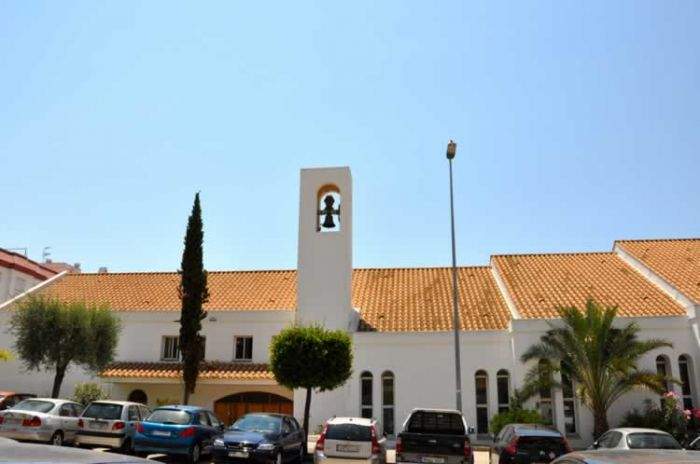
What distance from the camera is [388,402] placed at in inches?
984

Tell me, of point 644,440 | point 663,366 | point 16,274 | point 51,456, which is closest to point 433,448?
point 644,440

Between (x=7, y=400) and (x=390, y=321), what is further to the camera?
(x=390, y=321)

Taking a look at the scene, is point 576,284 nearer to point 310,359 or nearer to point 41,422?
point 310,359

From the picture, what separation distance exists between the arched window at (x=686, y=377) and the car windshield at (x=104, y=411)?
20.1m

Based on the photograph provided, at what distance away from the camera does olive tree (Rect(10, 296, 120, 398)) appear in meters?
24.8

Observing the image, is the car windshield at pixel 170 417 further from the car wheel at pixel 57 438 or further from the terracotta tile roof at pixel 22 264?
the terracotta tile roof at pixel 22 264

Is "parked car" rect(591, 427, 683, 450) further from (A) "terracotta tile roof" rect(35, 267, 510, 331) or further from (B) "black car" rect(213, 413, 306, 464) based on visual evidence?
(A) "terracotta tile roof" rect(35, 267, 510, 331)

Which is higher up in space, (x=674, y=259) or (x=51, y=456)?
(x=674, y=259)

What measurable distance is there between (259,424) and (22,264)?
33362 mm

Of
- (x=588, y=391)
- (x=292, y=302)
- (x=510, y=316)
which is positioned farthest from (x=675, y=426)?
(x=292, y=302)

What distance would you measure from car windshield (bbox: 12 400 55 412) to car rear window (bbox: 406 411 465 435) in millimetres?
10223

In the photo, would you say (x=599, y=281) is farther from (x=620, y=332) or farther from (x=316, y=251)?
(x=316, y=251)

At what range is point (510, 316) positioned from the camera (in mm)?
25781

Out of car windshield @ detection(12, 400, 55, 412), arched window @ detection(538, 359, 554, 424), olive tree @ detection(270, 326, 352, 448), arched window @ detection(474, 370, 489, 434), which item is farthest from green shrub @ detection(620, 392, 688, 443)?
car windshield @ detection(12, 400, 55, 412)
